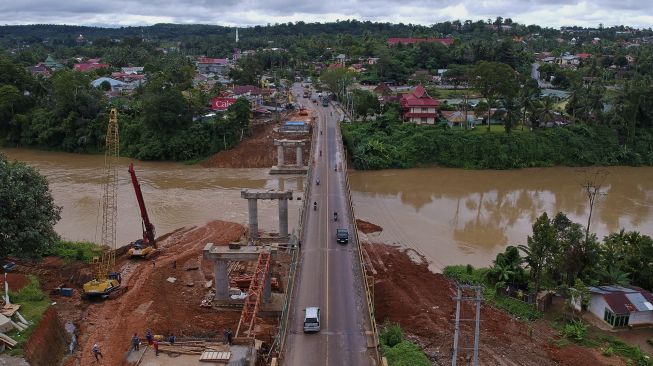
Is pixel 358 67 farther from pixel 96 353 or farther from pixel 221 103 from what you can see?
pixel 96 353

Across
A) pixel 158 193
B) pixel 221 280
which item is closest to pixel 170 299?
pixel 221 280

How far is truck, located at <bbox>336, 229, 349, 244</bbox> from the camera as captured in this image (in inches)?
1165

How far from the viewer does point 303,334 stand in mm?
21031

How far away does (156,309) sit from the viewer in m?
28.9

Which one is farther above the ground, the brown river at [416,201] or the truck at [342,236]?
the truck at [342,236]

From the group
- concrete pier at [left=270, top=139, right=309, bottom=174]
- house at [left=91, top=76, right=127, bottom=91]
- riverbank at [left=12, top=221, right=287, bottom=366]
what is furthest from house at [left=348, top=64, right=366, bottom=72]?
riverbank at [left=12, top=221, right=287, bottom=366]

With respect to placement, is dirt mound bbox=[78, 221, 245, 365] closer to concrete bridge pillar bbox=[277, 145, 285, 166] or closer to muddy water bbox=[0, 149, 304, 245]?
muddy water bbox=[0, 149, 304, 245]

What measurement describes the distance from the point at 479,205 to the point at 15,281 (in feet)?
120

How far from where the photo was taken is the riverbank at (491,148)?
199 feet

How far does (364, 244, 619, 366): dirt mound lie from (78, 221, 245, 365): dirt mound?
29.0ft

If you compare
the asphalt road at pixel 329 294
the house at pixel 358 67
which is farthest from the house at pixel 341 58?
the asphalt road at pixel 329 294

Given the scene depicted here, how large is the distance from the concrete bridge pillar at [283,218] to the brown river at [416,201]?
3.36 m

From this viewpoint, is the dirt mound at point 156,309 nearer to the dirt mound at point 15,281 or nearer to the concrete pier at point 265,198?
the concrete pier at point 265,198

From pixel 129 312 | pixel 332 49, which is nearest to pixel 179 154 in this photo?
pixel 129 312
